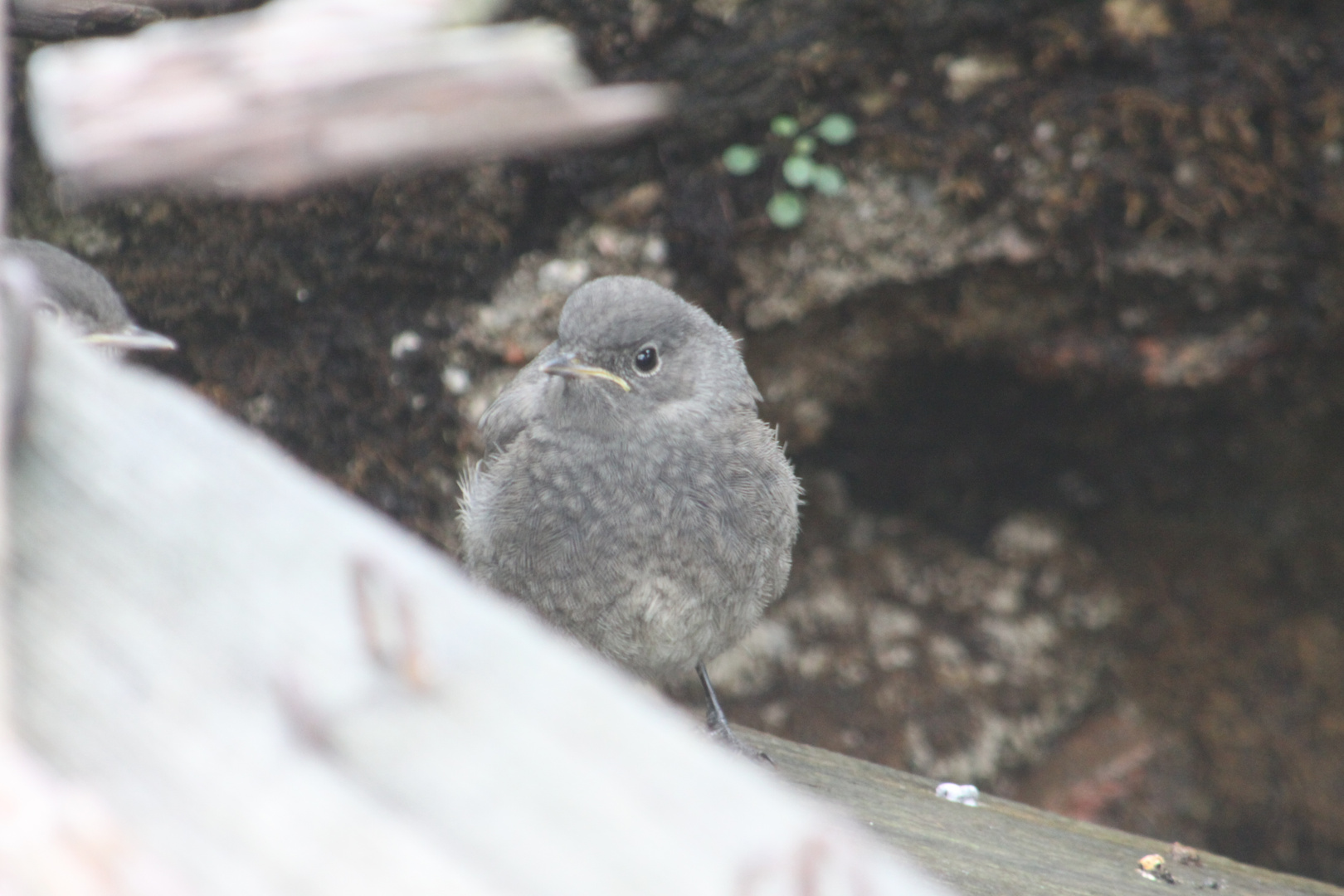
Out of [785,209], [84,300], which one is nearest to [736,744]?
[785,209]

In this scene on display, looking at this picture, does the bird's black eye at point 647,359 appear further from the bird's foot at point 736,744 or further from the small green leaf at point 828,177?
the small green leaf at point 828,177

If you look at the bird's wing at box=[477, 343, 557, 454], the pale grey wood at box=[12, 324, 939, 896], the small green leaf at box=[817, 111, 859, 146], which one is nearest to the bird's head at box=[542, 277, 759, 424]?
the bird's wing at box=[477, 343, 557, 454]

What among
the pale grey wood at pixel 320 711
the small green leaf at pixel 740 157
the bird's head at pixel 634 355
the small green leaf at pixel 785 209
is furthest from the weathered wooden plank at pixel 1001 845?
the small green leaf at pixel 740 157

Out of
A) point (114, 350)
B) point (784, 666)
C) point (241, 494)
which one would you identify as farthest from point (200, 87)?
point (784, 666)

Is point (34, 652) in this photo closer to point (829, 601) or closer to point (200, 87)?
point (200, 87)

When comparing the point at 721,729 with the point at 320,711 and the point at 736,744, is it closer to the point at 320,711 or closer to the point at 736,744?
the point at 736,744

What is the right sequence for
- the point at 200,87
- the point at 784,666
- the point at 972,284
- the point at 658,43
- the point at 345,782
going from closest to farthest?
the point at 345,782 → the point at 200,87 → the point at 658,43 → the point at 972,284 → the point at 784,666

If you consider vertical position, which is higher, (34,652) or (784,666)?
(34,652)
